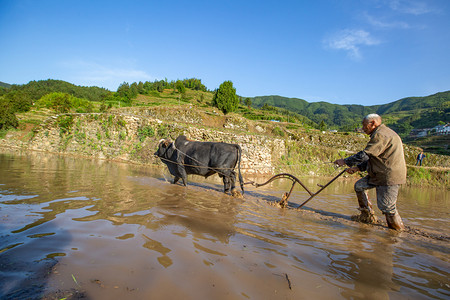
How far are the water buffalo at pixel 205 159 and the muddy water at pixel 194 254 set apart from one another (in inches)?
113

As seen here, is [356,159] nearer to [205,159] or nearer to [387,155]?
[387,155]

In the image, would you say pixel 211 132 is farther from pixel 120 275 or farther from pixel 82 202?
pixel 120 275

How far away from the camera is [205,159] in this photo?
333 inches

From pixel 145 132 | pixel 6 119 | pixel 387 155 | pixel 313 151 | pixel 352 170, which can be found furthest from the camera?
pixel 6 119

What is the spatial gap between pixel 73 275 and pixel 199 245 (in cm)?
144

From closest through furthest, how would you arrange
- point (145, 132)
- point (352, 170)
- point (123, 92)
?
1. point (352, 170)
2. point (145, 132)
3. point (123, 92)

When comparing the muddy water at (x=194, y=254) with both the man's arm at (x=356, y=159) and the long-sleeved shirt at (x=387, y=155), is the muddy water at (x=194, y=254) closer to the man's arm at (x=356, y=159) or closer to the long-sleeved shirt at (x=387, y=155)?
the long-sleeved shirt at (x=387, y=155)

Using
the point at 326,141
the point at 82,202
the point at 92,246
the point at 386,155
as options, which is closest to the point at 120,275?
the point at 92,246

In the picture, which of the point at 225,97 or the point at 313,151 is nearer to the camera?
the point at 313,151

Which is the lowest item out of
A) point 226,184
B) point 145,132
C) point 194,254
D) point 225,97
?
point 226,184

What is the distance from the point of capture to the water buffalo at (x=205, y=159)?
8148 mm

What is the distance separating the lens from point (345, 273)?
2.66 metres

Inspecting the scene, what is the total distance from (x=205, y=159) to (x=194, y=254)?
5727 millimetres

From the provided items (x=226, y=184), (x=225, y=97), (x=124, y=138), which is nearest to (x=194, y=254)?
(x=226, y=184)
